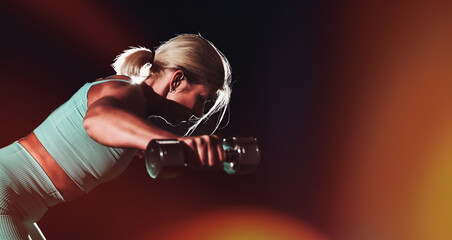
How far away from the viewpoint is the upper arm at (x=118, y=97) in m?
0.73

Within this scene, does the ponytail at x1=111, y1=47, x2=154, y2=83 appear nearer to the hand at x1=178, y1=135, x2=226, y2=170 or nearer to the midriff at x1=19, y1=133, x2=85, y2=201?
the midriff at x1=19, y1=133, x2=85, y2=201

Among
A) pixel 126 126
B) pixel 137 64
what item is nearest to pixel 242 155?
pixel 126 126

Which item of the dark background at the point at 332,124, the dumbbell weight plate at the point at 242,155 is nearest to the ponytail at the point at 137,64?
the dumbbell weight plate at the point at 242,155

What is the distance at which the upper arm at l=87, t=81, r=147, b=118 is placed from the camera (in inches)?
28.8

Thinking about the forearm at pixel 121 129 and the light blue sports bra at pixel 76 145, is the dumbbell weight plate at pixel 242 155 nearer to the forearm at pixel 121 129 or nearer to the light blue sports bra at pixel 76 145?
the forearm at pixel 121 129

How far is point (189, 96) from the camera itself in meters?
1.15

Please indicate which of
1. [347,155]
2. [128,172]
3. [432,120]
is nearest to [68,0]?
[128,172]

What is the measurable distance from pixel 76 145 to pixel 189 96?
357 mm

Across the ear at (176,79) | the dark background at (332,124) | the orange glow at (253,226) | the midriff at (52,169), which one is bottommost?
the orange glow at (253,226)

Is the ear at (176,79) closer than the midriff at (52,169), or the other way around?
the midriff at (52,169)

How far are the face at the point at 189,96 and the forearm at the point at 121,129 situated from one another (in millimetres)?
434

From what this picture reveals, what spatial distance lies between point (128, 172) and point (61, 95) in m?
0.53

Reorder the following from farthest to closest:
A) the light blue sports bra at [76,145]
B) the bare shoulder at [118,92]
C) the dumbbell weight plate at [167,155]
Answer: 1. the light blue sports bra at [76,145]
2. the bare shoulder at [118,92]
3. the dumbbell weight plate at [167,155]

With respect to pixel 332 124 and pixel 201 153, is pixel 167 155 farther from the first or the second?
pixel 332 124
